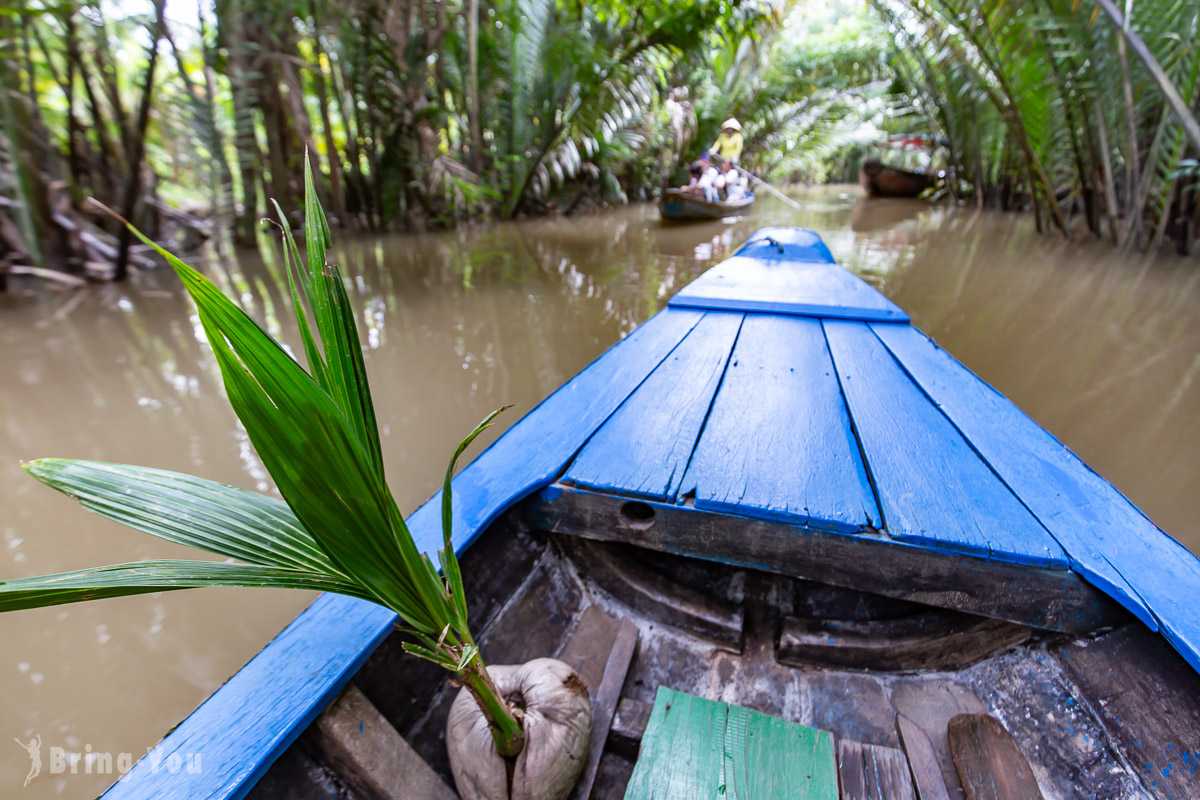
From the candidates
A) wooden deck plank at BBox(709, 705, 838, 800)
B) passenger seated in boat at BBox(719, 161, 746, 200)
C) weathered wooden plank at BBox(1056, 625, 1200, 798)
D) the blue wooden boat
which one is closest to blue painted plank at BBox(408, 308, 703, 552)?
the blue wooden boat

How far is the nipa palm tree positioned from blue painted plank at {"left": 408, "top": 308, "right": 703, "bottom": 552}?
307mm

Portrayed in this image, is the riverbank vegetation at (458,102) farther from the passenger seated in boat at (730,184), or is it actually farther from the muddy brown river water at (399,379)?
the passenger seated in boat at (730,184)

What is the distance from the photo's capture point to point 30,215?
353 centimetres

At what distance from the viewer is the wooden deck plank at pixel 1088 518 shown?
0.70 meters

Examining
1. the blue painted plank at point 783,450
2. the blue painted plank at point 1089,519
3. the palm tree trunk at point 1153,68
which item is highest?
the palm tree trunk at point 1153,68

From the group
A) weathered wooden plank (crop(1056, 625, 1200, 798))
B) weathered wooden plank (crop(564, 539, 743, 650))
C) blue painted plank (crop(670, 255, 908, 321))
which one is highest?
blue painted plank (crop(670, 255, 908, 321))

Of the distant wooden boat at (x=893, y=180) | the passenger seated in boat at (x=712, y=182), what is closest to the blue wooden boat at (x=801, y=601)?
the passenger seated in boat at (x=712, y=182)

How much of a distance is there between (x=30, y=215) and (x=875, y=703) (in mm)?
5226

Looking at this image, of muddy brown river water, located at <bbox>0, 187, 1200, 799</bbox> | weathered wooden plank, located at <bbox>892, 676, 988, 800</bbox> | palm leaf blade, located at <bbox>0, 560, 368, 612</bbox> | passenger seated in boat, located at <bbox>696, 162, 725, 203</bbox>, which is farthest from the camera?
passenger seated in boat, located at <bbox>696, 162, 725, 203</bbox>

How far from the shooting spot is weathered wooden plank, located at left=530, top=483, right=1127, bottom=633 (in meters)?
0.76

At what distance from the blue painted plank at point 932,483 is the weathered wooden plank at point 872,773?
303mm

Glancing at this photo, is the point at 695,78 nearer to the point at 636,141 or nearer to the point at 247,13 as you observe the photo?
the point at 636,141

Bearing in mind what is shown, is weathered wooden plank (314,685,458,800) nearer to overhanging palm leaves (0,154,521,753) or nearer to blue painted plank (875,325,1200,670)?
overhanging palm leaves (0,154,521,753)

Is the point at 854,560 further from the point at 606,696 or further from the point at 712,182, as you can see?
the point at 712,182
